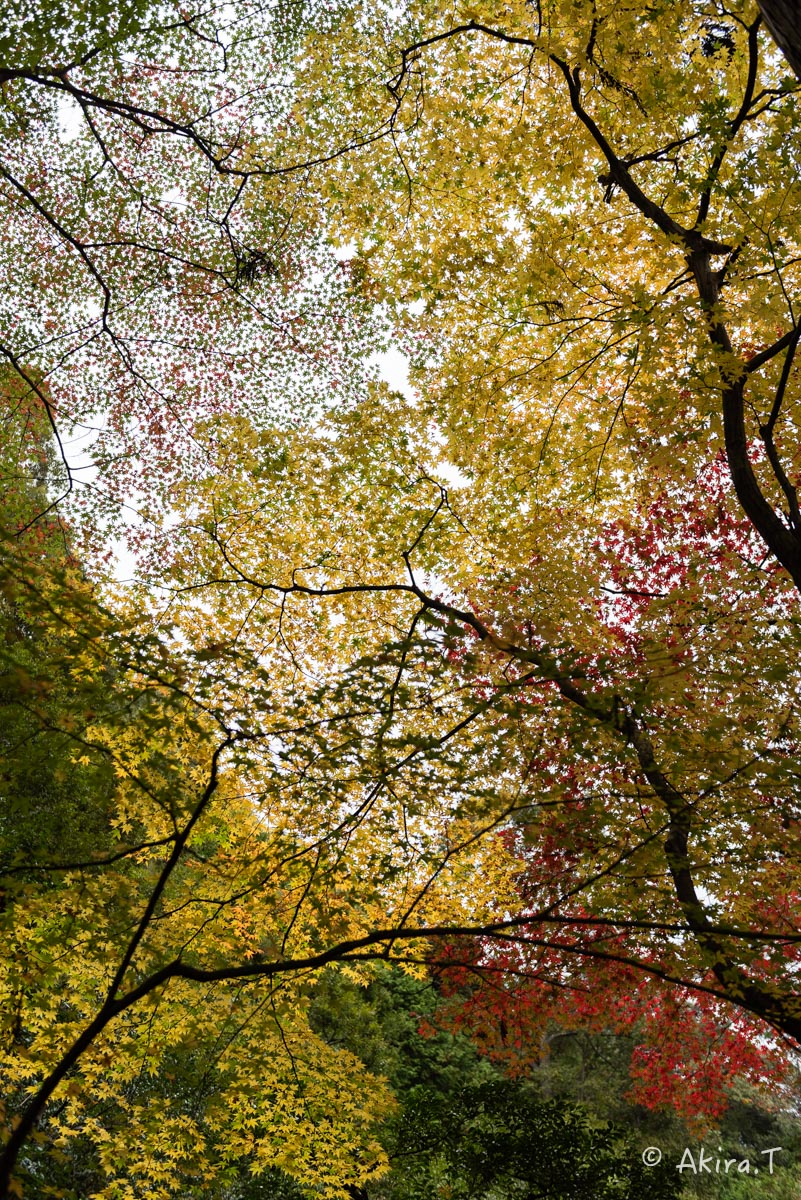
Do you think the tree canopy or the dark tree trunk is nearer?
the dark tree trunk

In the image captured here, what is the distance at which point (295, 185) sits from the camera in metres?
10.6

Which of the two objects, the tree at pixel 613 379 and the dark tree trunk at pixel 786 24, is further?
the tree at pixel 613 379

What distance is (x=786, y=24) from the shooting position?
3.18 m

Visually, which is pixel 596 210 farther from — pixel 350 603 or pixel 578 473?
pixel 350 603

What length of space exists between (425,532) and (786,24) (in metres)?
6.41

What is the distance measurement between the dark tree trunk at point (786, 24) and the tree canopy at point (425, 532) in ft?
4.65

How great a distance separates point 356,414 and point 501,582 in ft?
9.85

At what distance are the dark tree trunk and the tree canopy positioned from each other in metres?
1.42

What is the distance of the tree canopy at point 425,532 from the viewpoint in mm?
5516

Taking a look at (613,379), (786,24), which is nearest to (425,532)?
(613,379)

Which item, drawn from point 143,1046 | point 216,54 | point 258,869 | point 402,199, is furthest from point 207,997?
point 216,54

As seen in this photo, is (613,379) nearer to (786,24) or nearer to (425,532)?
(425,532)

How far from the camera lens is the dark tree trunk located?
311 cm

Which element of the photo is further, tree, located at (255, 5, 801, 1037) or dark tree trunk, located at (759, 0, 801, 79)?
tree, located at (255, 5, 801, 1037)
